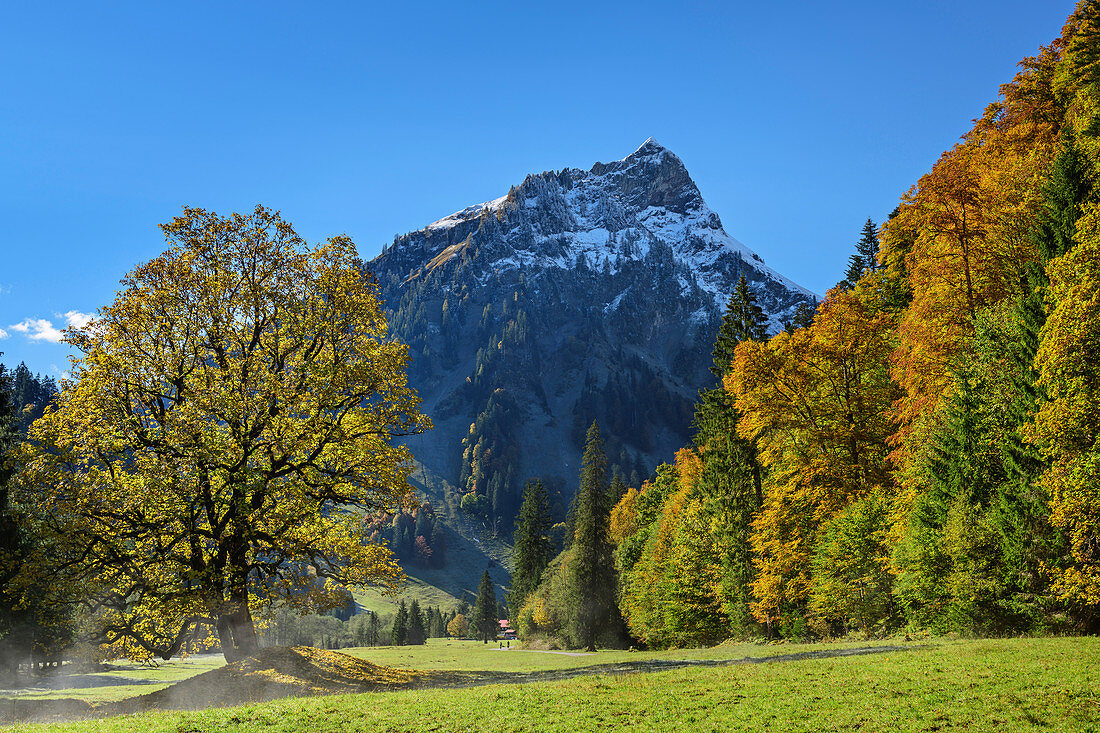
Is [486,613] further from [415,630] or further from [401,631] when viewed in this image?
[415,630]

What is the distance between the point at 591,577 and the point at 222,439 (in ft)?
160

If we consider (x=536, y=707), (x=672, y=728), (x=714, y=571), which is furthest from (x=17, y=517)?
(x=714, y=571)

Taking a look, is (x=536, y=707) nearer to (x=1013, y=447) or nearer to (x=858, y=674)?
(x=858, y=674)

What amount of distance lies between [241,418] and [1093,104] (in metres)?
38.2

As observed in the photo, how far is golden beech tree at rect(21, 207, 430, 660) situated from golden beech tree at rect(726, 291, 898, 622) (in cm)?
2088

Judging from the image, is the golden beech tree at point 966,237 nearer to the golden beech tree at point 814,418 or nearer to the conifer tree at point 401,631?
the golden beech tree at point 814,418

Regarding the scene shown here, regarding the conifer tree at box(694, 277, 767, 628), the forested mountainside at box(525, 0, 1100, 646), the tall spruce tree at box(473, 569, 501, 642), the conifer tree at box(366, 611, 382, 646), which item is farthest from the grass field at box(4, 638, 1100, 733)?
the conifer tree at box(366, 611, 382, 646)

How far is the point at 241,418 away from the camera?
75.0 feet

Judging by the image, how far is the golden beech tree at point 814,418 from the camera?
3662cm

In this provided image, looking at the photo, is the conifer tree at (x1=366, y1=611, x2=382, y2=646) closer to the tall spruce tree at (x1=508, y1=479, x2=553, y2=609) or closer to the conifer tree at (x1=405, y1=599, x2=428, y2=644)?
the conifer tree at (x1=405, y1=599, x2=428, y2=644)

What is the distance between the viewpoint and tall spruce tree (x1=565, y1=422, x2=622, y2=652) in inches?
2532

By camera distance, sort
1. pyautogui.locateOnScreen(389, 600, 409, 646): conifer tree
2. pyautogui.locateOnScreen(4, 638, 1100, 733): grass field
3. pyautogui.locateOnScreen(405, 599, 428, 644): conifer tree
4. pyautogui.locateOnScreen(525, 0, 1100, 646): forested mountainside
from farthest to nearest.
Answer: pyautogui.locateOnScreen(405, 599, 428, 644): conifer tree, pyautogui.locateOnScreen(389, 600, 409, 646): conifer tree, pyautogui.locateOnScreen(525, 0, 1100, 646): forested mountainside, pyautogui.locateOnScreen(4, 638, 1100, 733): grass field

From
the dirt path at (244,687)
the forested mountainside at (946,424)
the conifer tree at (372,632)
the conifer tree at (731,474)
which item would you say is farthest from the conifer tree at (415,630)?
the dirt path at (244,687)

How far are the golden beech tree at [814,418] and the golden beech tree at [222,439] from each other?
20884 millimetres
